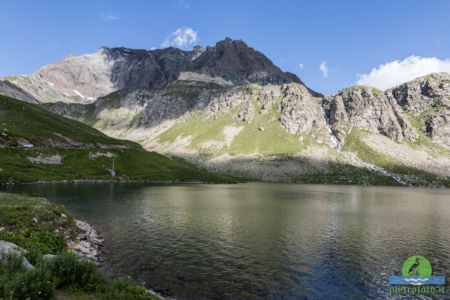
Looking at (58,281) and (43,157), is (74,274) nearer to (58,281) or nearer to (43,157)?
(58,281)

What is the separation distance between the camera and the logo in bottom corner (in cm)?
3756

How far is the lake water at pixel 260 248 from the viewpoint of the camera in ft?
123

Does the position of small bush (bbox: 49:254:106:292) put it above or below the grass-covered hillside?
below

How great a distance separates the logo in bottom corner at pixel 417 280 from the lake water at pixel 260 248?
3.12 ft

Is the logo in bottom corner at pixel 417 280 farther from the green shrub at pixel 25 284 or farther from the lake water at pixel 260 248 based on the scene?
the green shrub at pixel 25 284

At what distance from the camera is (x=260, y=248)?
53.6 metres

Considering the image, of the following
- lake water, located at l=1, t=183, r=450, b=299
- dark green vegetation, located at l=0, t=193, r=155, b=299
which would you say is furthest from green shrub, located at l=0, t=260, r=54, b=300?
lake water, located at l=1, t=183, r=450, b=299

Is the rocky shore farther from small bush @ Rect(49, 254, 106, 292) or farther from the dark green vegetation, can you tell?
small bush @ Rect(49, 254, 106, 292)

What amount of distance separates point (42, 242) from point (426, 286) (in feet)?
140

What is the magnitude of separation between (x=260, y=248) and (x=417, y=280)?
21308 millimetres

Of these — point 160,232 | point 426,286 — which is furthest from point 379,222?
point 160,232

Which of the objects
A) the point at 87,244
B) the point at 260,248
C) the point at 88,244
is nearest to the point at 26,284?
the point at 87,244

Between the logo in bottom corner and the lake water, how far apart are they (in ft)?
3.12

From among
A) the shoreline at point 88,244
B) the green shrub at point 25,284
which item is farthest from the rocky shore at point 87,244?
the green shrub at point 25,284
